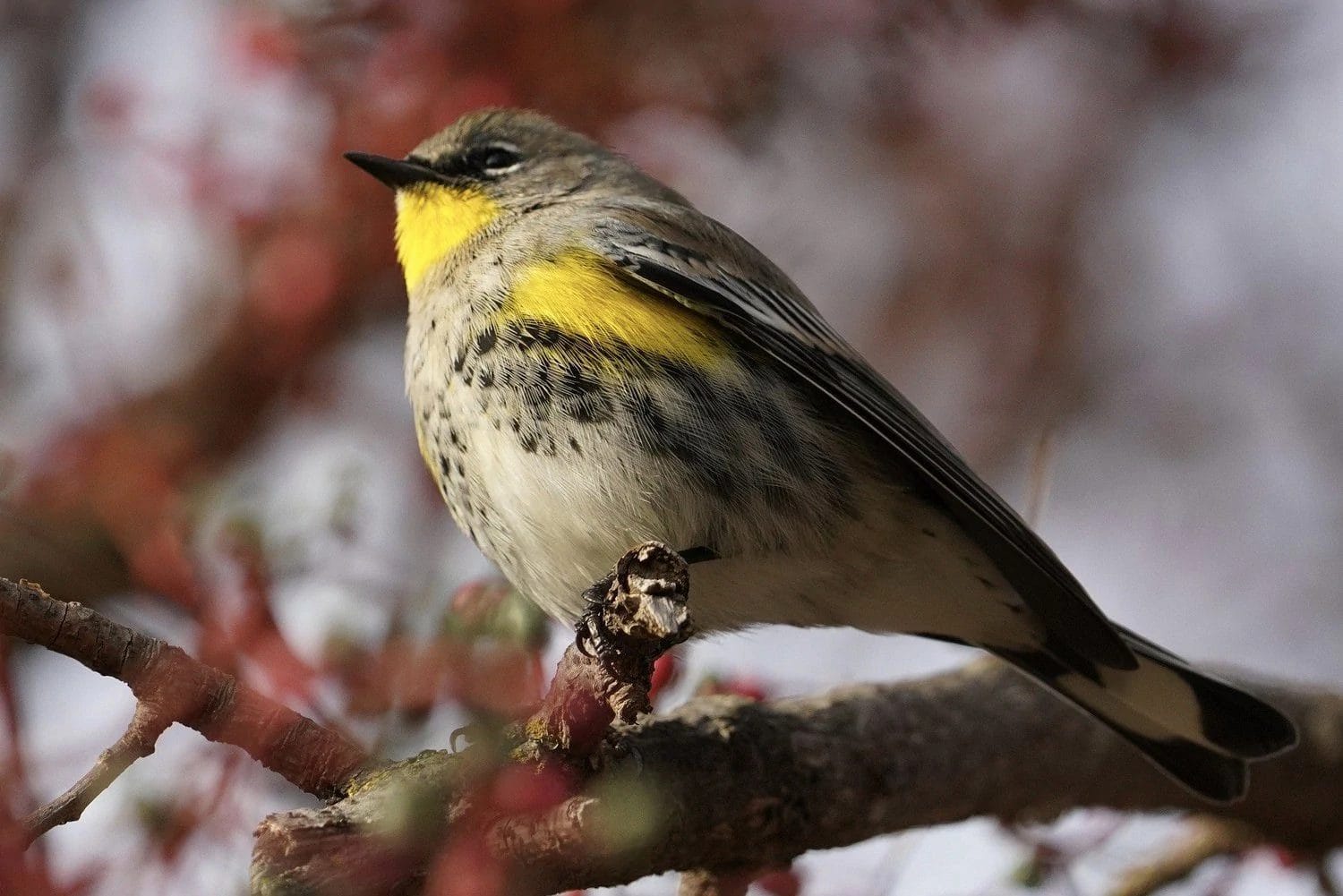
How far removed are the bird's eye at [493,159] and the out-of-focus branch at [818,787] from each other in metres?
2.39

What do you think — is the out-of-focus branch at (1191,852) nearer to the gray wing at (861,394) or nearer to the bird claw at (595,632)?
the gray wing at (861,394)

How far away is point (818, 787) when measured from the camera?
3768 millimetres

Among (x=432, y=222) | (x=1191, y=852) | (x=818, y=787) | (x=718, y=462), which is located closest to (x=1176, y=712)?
(x=1191, y=852)

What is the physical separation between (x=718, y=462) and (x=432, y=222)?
1680 mm

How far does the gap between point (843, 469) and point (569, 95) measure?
206 centimetres

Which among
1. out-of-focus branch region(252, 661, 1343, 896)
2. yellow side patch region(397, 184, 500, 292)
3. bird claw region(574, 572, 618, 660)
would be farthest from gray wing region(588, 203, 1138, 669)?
bird claw region(574, 572, 618, 660)

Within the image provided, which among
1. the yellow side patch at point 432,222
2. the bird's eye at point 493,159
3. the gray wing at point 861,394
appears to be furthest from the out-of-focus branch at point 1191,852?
the bird's eye at point 493,159

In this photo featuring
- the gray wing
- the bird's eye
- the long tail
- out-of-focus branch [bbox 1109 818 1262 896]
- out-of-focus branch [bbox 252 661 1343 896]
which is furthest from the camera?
the bird's eye

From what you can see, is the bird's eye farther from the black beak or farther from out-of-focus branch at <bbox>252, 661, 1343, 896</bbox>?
out-of-focus branch at <bbox>252, 661, 1343, 896</bbox>

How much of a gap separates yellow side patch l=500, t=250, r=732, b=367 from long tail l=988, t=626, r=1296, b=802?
A: 5.28 feet

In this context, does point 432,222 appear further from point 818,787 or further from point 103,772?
point 103,772

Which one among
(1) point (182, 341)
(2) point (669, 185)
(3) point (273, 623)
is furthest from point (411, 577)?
(2) point (669, 185)

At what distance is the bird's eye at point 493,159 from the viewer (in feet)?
16.9

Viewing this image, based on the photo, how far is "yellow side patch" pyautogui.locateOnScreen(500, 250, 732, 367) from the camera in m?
3.89
